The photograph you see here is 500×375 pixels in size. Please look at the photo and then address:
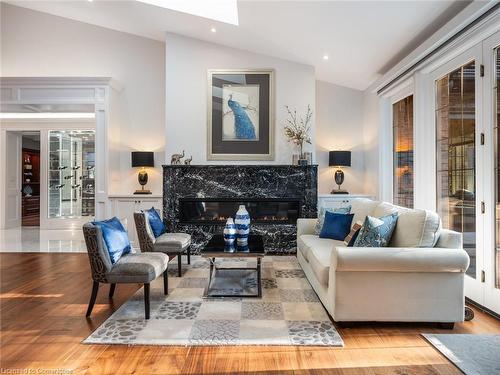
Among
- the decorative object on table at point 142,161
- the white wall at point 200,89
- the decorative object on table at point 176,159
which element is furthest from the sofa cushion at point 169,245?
the decorative object on table at point 142,161

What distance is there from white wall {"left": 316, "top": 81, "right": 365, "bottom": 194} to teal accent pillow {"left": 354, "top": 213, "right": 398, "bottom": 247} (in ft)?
10.3

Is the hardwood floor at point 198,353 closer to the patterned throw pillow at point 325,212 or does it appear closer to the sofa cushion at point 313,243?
the sofa cushion at point 313,243

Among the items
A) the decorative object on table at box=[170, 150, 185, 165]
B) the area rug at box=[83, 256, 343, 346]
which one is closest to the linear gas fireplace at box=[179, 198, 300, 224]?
the decorative object on table at box=[170, 150, 185, 165]

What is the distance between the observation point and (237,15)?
14.7 feet

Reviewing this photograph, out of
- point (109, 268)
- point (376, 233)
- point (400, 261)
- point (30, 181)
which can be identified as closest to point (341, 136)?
point (376, 233)

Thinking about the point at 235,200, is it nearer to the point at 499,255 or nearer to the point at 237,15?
the point at 237,15

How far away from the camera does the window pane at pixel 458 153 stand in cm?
319

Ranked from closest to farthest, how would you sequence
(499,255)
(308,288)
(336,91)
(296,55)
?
(499,255) → (308,288) → (296,55) → (336,91)

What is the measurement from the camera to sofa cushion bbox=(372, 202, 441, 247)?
2.64 meters

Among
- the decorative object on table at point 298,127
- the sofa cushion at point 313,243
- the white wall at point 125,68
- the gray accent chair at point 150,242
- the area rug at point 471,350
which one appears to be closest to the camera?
the area rug at point 471,350

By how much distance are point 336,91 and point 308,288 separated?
3935 mm

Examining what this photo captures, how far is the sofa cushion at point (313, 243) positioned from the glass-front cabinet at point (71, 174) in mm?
5845

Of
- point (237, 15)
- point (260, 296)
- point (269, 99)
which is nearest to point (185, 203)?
point (269, 99)

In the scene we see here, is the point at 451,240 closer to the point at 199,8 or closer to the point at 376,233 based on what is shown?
the point at 376,233
